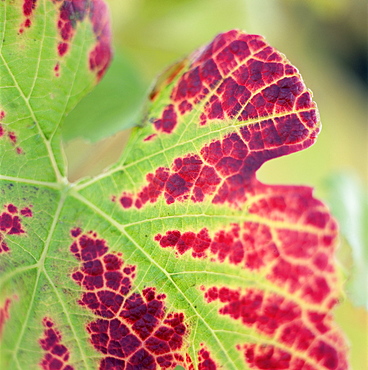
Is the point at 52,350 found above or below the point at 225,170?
below

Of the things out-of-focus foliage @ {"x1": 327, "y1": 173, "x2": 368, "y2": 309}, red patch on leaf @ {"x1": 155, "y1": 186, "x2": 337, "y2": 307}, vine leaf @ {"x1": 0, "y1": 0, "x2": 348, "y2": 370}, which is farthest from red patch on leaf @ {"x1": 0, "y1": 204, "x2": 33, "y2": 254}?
out-of-focus foliage @ {"x1": 327, "y1": 173, "x2": 368, "y2": 309}

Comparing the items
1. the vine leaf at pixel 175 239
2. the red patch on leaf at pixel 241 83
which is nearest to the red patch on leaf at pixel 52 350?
the vine leaf at pixel 175 239

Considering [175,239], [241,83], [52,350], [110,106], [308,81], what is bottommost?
[52,350]

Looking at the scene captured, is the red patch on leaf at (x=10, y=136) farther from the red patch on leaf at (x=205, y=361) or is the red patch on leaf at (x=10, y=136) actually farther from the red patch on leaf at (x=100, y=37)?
the red patch on leaf at (x=205, y=361)

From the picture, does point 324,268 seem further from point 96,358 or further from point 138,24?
point 138,24

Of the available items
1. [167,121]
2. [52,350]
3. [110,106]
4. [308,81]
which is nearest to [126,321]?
[52,350]

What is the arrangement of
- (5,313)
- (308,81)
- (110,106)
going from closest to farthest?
(5,313), (110,106), (308,81)

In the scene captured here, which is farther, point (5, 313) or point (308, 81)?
point (308, 81)

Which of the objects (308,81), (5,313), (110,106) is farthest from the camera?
(308,81)

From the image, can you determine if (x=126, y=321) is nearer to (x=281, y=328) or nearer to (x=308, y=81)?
(x=281, y=328)
